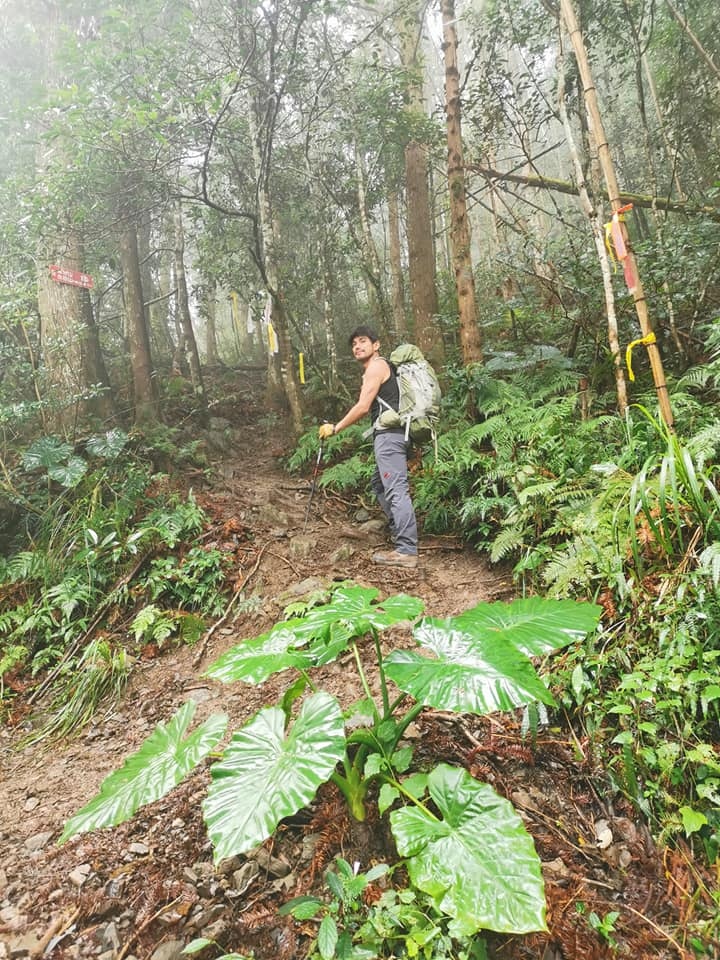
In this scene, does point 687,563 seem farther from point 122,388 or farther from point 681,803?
point 122,388

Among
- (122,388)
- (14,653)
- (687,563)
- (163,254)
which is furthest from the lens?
(163,254)

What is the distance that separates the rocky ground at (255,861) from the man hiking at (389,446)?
1.25 metres

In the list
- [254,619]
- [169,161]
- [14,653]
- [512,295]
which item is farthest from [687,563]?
[512,295]

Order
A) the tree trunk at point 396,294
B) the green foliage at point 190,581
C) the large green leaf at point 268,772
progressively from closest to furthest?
the large green leaf at point 268,772
the green foliage at point 190,581
the tree trunk at point 396,294

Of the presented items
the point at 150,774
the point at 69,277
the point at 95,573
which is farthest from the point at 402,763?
the point at 69,277

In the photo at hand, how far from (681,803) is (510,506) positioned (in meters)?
2.39

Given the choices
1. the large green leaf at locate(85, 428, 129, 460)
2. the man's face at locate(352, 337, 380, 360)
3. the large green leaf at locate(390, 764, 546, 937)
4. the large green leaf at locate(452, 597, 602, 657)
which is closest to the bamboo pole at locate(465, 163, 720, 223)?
the man's face at locate(352, 337, 380, 360)

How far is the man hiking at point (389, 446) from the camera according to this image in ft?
14.2

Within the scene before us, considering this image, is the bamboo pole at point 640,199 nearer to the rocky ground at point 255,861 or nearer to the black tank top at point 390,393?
the black tank top at point 390,393

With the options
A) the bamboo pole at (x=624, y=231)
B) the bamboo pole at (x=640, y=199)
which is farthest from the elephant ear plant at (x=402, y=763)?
the bamboo pole at (x=640, y=199)

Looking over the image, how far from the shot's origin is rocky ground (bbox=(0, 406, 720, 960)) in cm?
157

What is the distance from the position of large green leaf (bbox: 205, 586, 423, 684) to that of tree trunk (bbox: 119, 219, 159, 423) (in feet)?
24.8

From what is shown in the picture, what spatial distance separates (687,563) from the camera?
248 centimetres

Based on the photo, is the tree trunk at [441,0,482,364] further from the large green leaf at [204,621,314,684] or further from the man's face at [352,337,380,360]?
the large green leaf at [204,621,314,684]
